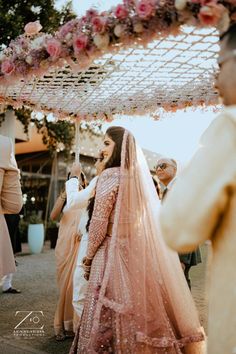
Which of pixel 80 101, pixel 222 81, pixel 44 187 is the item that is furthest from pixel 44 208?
pixel 222 81

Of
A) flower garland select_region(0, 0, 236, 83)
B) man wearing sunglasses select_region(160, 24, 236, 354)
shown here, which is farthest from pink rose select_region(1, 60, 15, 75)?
man wearing sunglasses select_region(160, 24, 236, 354)

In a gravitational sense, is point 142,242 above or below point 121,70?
below

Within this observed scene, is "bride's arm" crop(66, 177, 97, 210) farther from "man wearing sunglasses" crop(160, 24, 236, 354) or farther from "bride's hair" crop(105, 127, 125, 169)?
"man wearing sunglasses" crop(160, 24, 236, 354)

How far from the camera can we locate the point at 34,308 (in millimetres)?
5508

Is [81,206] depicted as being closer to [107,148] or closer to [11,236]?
[107,148]

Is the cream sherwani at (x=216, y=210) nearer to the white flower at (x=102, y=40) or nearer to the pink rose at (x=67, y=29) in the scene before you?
the white flower at (x=102, y=40)

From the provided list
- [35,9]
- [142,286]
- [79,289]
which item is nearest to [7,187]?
[79,289]

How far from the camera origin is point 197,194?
113cm

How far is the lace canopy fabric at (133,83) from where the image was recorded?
3.28 metres

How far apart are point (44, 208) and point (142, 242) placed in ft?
44.6

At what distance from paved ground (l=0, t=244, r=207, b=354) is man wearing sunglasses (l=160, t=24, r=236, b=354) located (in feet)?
9.80

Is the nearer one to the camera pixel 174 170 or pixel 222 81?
pixel 222 81

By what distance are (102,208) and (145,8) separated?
1364 millimetres

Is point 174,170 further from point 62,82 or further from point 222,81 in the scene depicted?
point 222,81
